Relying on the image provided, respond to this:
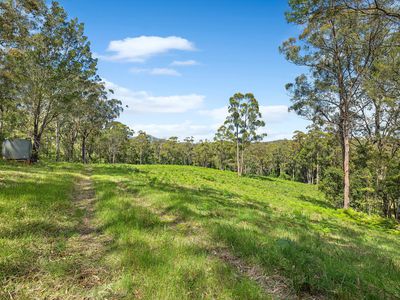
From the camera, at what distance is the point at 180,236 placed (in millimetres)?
4949

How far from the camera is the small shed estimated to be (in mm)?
19891

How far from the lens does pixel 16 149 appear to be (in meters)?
19.9

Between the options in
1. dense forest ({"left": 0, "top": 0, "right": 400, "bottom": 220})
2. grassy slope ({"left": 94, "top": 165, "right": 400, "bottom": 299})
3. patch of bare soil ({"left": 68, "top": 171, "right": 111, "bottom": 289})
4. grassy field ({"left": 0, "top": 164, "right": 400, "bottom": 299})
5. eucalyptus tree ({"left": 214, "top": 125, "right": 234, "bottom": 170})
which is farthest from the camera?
eucalyptus tree ({"left": 214, "top": 125, "right": 234, "bottom": 170})

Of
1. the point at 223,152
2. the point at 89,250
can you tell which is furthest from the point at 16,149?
the point at 223,152

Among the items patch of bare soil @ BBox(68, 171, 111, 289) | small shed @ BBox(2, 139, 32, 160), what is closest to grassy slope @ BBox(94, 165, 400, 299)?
patch of bare soil @ BBox(68, 171, 111, 289)

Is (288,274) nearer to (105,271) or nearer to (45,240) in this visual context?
(105,271)

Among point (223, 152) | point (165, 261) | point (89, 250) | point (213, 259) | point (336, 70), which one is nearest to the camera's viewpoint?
point (165, 261)

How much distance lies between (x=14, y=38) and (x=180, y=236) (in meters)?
12.8

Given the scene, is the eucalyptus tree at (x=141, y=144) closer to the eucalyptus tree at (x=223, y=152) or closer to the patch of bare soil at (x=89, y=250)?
the eucalyptus tree at (x=223, y=152)

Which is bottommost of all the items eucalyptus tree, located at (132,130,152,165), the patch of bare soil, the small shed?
the patch of bare soil

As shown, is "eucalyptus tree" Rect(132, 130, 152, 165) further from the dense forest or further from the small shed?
the small shed

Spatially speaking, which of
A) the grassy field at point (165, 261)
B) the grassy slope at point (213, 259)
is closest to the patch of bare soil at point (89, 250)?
the grassy field at point (165, 261)

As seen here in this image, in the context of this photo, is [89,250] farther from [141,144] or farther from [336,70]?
[141,144]

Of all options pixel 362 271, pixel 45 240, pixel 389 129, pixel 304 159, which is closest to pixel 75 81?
pixel 45 240
